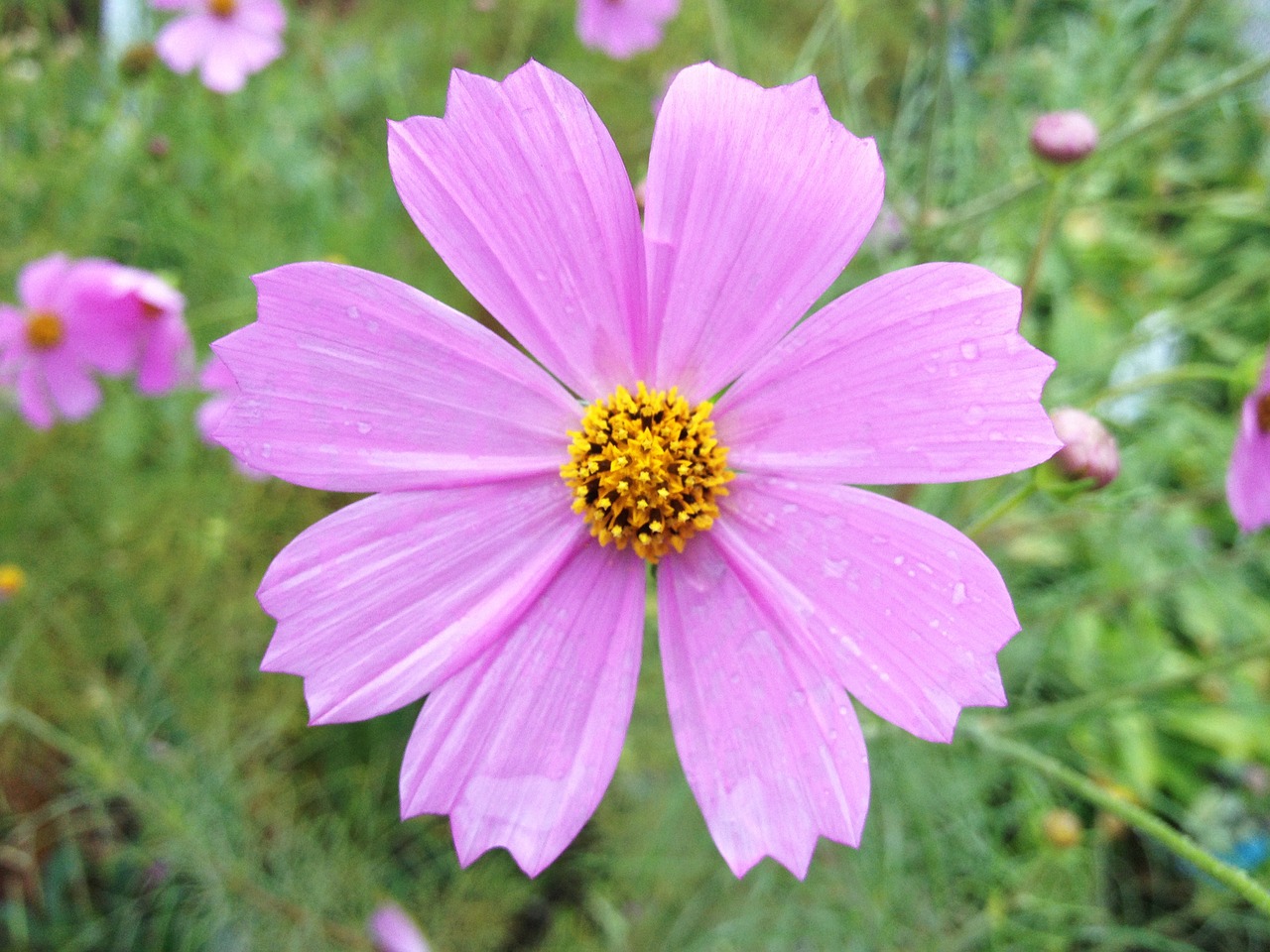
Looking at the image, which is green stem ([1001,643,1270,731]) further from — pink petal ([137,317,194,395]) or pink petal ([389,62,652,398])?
pink petal ([137,317,194,395])

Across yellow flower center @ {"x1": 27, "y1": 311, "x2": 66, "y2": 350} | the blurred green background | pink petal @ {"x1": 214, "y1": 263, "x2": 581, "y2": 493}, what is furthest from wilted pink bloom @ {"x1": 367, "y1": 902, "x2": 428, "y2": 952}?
pink petal @ {"x1": 214, "y1": 263, "x2": 581, "y2": 493}

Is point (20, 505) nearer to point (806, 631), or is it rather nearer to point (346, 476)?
point (346, 476)

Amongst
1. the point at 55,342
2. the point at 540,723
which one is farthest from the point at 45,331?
the point at 540,723

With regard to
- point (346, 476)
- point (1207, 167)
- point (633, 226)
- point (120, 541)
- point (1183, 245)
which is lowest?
point (120, 541)

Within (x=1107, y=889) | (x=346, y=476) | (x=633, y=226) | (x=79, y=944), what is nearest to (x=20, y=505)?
(x=79, y=944)

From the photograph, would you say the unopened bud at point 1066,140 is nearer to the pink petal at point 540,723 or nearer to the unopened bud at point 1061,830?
the pink petal at point 540,723

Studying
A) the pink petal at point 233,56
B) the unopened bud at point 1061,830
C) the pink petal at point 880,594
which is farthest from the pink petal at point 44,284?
the unopened bud at point 1061,830
